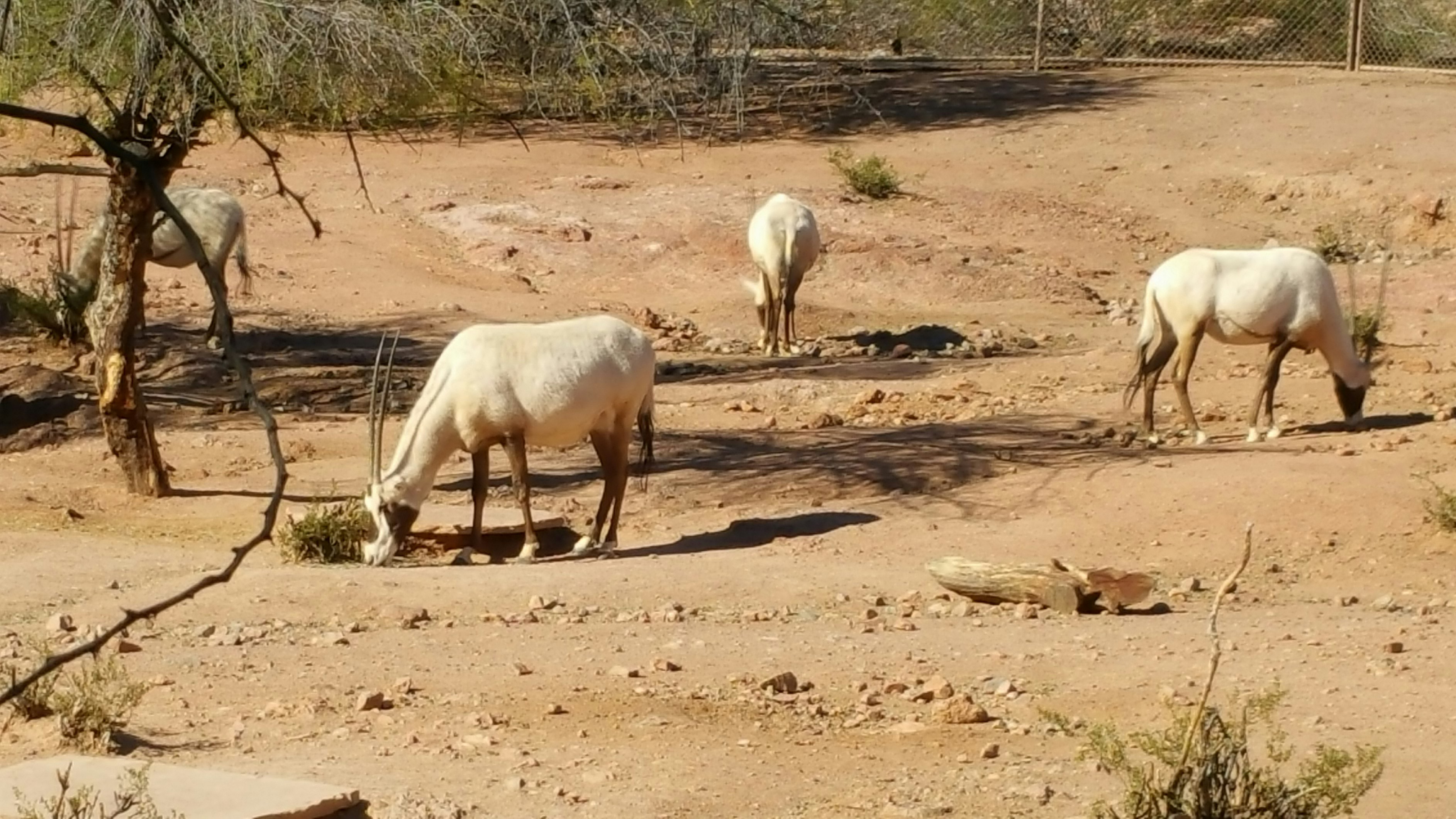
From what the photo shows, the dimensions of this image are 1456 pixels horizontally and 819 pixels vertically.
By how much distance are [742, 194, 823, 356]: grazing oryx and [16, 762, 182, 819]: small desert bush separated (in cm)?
1319

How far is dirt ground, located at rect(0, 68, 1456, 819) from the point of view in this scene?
7.21 m

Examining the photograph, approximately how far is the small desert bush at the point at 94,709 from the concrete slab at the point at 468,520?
11.9 ft

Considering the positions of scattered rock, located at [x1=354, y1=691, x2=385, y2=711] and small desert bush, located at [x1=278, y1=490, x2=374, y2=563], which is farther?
small desert bush, located at [x1=278, y1=490, x2=374, y2=563]

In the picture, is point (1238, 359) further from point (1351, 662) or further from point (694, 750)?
point (694, 750)

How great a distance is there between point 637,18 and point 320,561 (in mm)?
3595

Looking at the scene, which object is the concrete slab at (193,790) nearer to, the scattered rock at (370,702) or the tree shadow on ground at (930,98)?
the scattered rock at (370,702)

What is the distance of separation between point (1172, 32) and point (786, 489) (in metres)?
20.5

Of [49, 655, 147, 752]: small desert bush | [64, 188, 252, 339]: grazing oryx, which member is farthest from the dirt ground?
[64, 188, 252, 339]: grazing oryx

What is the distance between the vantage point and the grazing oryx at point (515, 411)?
425 inches

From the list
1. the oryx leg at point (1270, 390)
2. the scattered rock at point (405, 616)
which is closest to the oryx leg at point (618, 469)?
the scattered rock at point (405, 616)

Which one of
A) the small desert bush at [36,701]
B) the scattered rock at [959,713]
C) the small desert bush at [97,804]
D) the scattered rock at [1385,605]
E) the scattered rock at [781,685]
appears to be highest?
the small desert bush at [97,804]

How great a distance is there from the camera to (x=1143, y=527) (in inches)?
444

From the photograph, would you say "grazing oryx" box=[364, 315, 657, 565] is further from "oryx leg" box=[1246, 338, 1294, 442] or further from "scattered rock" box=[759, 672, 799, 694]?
"oryx leg" box=[1246, 338, 1294, 442]

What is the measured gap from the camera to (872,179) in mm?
23984
